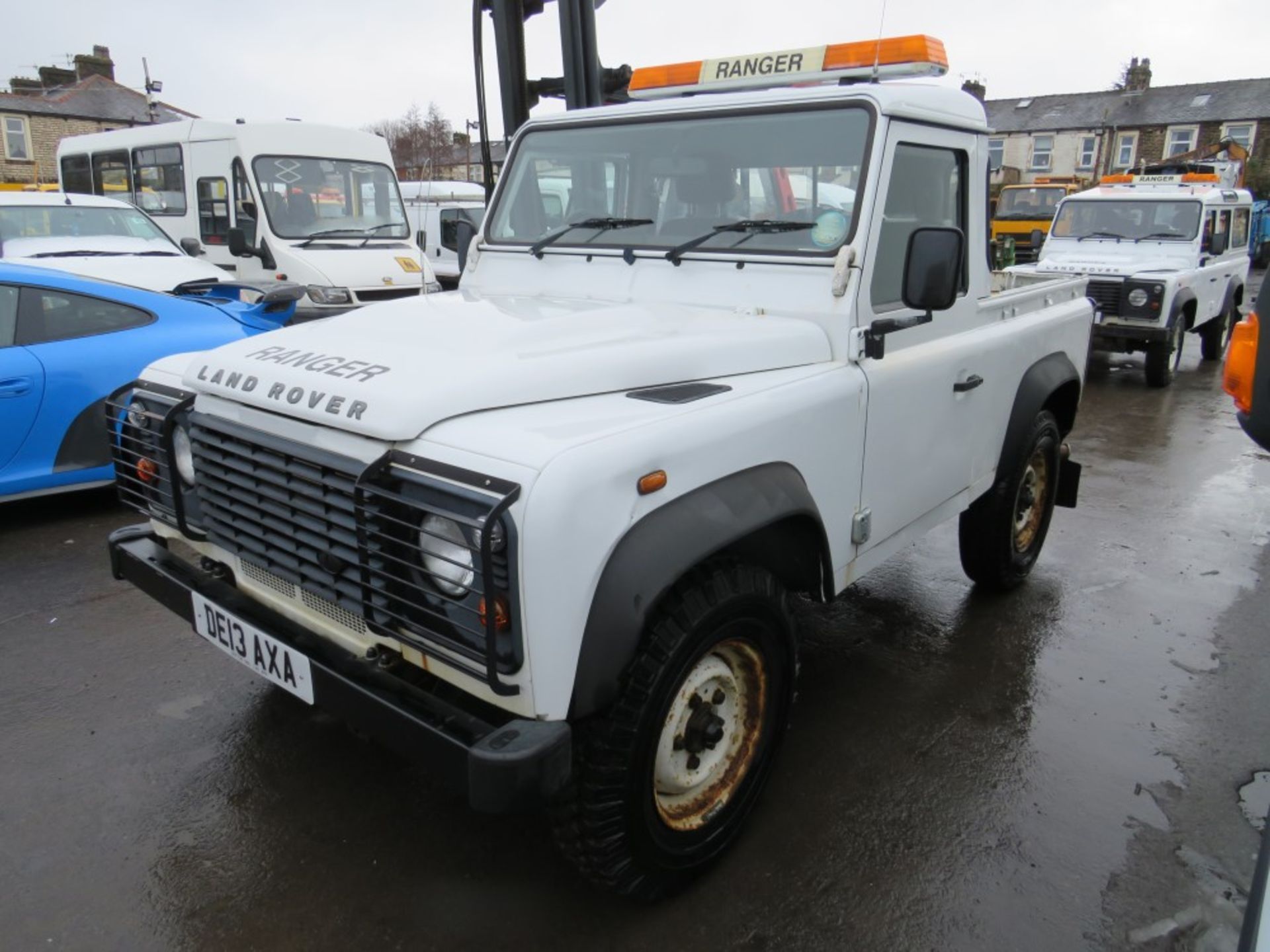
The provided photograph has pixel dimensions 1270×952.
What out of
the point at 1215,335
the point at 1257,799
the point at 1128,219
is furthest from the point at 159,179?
the point at 1215,335

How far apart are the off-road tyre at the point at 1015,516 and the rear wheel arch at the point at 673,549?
1.81 m

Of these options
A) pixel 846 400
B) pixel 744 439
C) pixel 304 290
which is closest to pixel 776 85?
pixel 846 400

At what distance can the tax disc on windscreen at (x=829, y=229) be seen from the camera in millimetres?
2904

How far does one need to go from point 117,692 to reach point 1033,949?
10.7 feet

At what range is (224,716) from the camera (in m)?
3.29

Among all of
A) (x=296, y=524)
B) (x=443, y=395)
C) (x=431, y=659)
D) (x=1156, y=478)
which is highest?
(x=443, y=395)

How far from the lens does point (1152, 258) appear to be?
10367 mm

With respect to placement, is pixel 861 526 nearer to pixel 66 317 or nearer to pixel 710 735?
pixel 710 735

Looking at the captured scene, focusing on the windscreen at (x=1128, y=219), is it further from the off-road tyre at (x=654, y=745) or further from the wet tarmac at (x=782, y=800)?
the off-road tyre at (x=654, y=745)

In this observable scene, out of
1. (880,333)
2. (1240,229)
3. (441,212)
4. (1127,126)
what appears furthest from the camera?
(1127,126)

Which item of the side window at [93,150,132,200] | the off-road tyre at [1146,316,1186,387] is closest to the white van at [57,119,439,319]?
the side window at [93,150,132,200]

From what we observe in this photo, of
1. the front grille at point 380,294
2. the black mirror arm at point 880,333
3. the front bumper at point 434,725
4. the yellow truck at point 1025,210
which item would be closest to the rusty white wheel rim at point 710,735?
the front bumper at point 434,725

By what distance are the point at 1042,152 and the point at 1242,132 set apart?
770 centimetres

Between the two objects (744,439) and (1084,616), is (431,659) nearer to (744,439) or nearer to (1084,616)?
(744,439)
